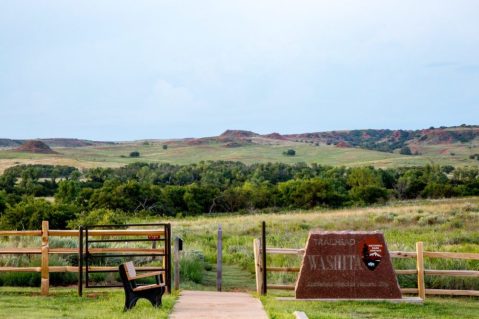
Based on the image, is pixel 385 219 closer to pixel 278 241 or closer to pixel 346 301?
pixel 278 241

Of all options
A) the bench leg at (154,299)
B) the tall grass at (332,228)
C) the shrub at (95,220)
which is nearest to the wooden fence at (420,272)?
the tall grass at (332,228)

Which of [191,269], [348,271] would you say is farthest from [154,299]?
[191,269]

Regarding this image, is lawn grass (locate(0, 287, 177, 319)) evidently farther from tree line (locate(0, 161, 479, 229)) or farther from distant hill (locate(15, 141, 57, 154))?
distant hill (locate(15, 141, 57, 154))

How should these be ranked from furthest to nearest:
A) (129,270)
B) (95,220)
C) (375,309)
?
1. (95,220)
2. (375,309)
3. (129,270)

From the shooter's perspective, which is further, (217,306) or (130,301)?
(217,306)

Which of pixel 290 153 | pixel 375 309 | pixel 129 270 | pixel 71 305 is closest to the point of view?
pixel 129 270

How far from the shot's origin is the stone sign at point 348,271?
53.3ft

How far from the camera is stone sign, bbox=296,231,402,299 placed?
16250mm

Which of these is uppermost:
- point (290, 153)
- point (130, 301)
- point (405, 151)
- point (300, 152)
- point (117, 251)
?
point (405, 151)

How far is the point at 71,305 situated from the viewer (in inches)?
571

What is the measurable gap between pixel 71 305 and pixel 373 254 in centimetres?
657

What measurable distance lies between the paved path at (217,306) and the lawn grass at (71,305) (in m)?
0.27

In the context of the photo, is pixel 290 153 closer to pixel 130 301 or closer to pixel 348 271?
pixel 348 271

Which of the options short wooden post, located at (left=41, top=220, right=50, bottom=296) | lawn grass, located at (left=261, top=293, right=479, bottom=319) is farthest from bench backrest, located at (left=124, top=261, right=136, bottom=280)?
short wooden post, located at (left=41, top=220, right=50, bottom=296)
